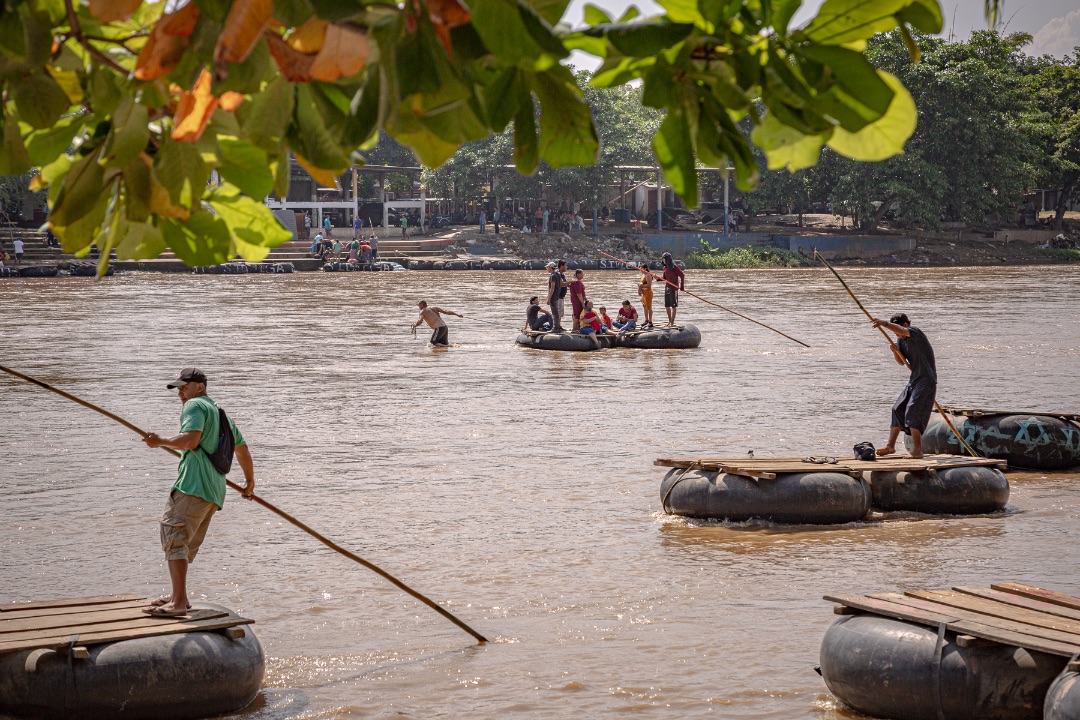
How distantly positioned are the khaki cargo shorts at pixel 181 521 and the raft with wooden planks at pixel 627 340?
1806cm

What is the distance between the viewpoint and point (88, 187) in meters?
2.85

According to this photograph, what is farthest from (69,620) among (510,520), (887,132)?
(887,132)

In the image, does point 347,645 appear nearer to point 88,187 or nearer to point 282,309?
point 88,187

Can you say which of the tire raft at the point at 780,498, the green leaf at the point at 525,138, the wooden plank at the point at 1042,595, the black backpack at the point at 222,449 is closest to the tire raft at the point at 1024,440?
the tire raft at the point at 780,498

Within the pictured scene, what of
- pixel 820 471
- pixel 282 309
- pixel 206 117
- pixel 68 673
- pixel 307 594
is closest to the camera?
pixel 206 117

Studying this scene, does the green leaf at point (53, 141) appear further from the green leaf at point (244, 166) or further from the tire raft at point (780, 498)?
the tire raft at point (780, 498)

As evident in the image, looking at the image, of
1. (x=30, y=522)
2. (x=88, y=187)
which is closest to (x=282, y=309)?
(x=30, y=522)

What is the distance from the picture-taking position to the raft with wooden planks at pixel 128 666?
6586mm

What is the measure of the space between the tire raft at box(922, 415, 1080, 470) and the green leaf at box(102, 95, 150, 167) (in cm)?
1192

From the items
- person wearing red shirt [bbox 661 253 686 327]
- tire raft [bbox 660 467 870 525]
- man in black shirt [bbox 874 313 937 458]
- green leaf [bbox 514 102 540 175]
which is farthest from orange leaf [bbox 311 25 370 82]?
person wearing red shirt [bbox 661 253 686 327]

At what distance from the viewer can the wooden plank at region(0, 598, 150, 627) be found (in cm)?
721

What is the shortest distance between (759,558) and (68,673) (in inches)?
210

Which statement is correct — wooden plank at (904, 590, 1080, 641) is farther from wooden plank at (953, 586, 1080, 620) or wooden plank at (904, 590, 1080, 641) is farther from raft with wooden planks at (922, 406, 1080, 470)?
raft with wooden planks at (922, 406, 1080, 470)

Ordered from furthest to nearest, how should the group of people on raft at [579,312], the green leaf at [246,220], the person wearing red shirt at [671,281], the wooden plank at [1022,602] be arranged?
the person wearing red shirt at [671,281], the group of people on raft at [579,312], the wooden plank at [1022,602], the green leaf at [246,220]
